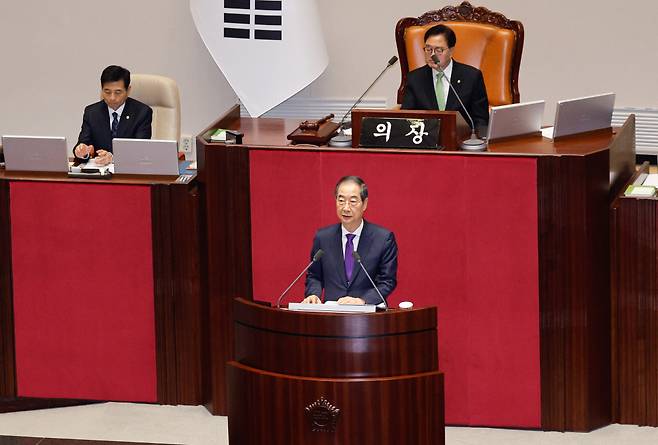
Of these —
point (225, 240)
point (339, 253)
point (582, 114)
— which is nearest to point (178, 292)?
point (225, 240)

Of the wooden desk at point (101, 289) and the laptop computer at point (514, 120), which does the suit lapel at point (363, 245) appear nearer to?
the laptop computer at point (514, 120)

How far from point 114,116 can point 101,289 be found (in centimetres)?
105

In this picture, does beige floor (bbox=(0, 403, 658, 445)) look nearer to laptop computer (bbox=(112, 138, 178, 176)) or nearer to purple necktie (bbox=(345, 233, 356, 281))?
purple necktie (bbox=(345, 233, 356, 281))

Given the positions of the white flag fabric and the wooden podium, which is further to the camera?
the white flag fabric

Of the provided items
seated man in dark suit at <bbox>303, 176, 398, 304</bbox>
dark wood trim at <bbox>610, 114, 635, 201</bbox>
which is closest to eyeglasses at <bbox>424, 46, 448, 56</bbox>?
dark wood trim at <bbox>610, 114, 635, 201</bbox>

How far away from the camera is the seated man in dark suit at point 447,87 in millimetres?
7184

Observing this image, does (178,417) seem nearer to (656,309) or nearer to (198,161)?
(198,161)

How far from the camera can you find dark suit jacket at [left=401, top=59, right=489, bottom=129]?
7250 mm

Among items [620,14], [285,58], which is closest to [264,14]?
[285,58]

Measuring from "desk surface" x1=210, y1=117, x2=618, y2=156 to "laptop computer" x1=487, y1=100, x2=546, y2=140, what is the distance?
4 cm

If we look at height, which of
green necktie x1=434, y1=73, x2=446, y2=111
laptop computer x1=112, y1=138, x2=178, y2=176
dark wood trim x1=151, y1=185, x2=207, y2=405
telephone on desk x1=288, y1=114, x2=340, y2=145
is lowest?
dark wood trim x1=151, y1=185, x2=207, y2=405

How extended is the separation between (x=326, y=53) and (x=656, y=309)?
137 inches

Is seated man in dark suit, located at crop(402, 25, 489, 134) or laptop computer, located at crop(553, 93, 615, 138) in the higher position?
seated man in dark suit, located at crop(402, 25, 489, 134)

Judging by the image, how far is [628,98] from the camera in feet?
29.8
